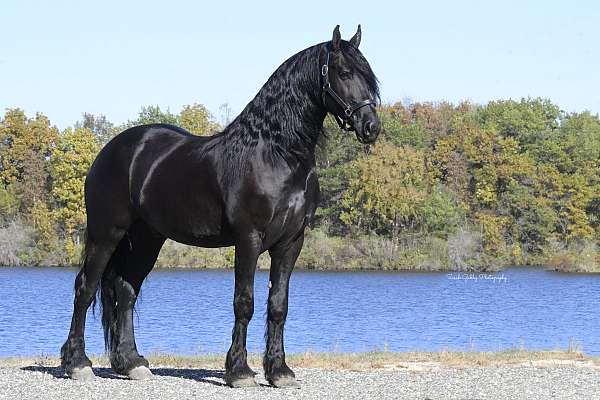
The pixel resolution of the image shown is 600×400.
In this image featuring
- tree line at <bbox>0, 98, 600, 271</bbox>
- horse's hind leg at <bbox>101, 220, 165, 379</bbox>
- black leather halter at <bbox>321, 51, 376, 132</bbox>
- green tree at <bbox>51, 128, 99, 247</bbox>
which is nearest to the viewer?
black leather halter at <bbox>321, 51, 376, 132</bbox>

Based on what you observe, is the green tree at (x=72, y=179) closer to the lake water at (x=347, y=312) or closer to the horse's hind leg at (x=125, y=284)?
the lake water at (x=347, y=312)

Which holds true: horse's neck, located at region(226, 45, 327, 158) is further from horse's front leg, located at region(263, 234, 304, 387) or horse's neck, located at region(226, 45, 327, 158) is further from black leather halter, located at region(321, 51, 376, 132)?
horse's front leg, located at region(263, 234, 304, 387)

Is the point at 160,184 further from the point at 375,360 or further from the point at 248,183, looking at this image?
the point at 375,360

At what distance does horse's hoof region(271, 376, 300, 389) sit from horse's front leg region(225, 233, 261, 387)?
7.8 inches

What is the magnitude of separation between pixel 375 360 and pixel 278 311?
243 cm

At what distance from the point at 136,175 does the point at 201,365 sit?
8.24 ft

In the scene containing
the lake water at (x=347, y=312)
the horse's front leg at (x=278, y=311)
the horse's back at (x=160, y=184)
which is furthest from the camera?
the lake water at (x=347, y=312)

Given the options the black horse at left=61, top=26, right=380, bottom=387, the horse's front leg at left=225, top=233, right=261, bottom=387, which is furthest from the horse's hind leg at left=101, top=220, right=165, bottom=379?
the horse's front leg at left=225, top=233, right=261, bottom=387

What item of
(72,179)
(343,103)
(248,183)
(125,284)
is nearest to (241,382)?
(248,183)

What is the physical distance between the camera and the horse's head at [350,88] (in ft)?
29.0

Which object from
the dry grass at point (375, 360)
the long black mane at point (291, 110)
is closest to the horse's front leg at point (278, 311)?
the long black mane at point (291, 110)

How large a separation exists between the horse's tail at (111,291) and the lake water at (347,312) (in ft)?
4.78

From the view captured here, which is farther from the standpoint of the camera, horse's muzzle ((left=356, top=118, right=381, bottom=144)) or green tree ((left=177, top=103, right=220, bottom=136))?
green tree ((left=177, top=103, right=220, bottom=136))

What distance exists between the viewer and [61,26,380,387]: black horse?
30.0ft
